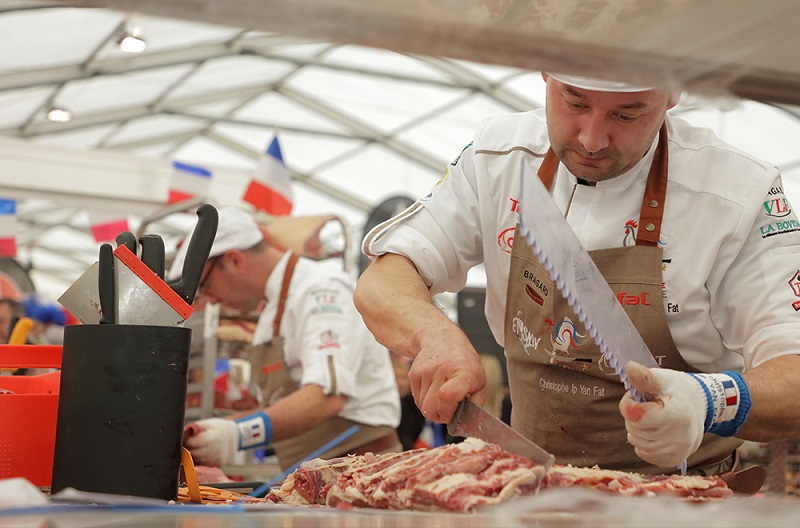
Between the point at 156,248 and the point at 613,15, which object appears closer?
the point at 613,15

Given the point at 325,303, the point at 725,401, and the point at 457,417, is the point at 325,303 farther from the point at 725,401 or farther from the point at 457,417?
the point at 725,401

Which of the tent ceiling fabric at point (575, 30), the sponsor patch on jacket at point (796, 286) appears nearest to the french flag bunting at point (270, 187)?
the sponsor patch on jacket at point (796, 286)

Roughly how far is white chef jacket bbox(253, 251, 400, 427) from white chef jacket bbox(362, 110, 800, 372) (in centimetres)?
154

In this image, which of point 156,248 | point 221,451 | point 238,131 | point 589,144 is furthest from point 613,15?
point 238,131

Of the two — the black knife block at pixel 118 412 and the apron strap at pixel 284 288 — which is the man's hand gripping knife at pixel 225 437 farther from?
the black knife block at pixel 118 412

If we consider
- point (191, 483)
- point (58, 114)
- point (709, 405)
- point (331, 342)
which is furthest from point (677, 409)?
point (58, 114)

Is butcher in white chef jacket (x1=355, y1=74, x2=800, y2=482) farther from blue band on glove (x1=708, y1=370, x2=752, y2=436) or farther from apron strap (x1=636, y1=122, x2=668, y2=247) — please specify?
blue band on glove (x1=708, y1=370, x2=752, y2=436)

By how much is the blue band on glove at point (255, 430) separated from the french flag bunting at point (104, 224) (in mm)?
2605

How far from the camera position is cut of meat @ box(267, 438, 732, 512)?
48.8 inches

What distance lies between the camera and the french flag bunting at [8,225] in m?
5.32

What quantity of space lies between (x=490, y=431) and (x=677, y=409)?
30 cm

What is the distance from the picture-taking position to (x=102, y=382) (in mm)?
1354

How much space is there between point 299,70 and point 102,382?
34.0 ft

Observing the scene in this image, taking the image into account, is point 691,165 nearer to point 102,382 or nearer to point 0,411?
point 102,382
